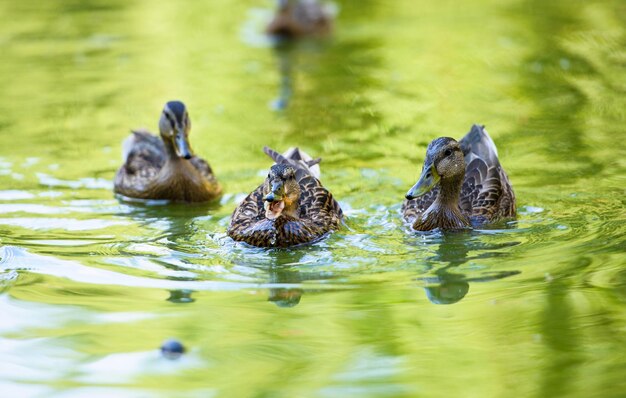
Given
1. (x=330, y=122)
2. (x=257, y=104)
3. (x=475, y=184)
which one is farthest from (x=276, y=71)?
(x=475, y=184)

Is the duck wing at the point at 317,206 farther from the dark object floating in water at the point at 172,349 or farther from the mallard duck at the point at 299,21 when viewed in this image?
the mallard duck at the point at 299,21

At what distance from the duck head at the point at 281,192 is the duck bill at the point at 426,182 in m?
0.97

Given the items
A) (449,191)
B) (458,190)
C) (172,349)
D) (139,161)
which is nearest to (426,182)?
(449,191)

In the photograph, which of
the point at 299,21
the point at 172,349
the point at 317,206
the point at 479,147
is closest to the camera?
the point at 172,349

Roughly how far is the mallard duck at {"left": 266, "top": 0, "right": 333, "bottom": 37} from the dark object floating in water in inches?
515

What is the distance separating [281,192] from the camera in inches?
348

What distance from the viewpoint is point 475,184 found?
9867 millimetres

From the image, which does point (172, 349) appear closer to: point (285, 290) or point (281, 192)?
point (285, 290)

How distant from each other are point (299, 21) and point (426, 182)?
421 inches

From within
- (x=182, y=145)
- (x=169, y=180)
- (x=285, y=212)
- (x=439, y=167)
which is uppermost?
(x=182, y=145)

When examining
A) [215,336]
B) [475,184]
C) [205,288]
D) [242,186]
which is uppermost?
[242,186]

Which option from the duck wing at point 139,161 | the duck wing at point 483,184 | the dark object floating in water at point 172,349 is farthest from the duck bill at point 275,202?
the duck wing at point 139,161

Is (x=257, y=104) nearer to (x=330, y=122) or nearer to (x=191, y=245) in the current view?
(x=330, y=122)

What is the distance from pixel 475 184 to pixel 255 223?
6.78 feet
